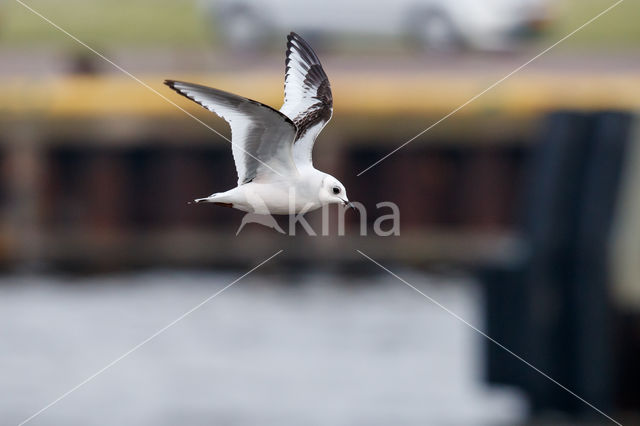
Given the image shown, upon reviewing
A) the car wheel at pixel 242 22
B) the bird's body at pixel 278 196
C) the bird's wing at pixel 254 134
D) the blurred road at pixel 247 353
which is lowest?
the blurred road at pixel 247 353

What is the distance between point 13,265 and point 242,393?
5484 millimetres

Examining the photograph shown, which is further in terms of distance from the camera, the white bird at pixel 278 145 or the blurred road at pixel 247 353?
the blurred road at pixel 247 353

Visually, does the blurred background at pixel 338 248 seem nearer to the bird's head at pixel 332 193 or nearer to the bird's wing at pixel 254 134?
the bird's wing at pixel 254 134

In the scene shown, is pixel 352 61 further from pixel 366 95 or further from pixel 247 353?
pixel 247 353

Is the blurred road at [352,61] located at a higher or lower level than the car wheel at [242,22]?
higher

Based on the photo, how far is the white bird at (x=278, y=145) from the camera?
2557 millimetres

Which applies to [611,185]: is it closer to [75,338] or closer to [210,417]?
[210,417]

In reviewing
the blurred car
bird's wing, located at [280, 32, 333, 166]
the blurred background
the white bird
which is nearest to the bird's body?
the white bird

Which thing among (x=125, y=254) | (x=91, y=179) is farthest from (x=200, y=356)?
(x=91, y=179)

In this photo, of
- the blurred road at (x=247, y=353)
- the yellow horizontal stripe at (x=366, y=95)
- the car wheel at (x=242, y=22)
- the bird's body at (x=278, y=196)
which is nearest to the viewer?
the bird's body at (x=278, y=196)

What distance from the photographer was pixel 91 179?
20344 mm

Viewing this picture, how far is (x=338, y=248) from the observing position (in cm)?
2162

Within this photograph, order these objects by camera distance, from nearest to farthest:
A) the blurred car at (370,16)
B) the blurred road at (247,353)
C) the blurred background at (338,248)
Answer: the blurred car at (370,16)
the blurred background at (338,248)
the blurred road at (247,353)

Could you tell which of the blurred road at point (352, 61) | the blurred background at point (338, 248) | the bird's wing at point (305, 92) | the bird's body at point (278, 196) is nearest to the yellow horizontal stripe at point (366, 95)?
the blurred background at point (338, 248)
